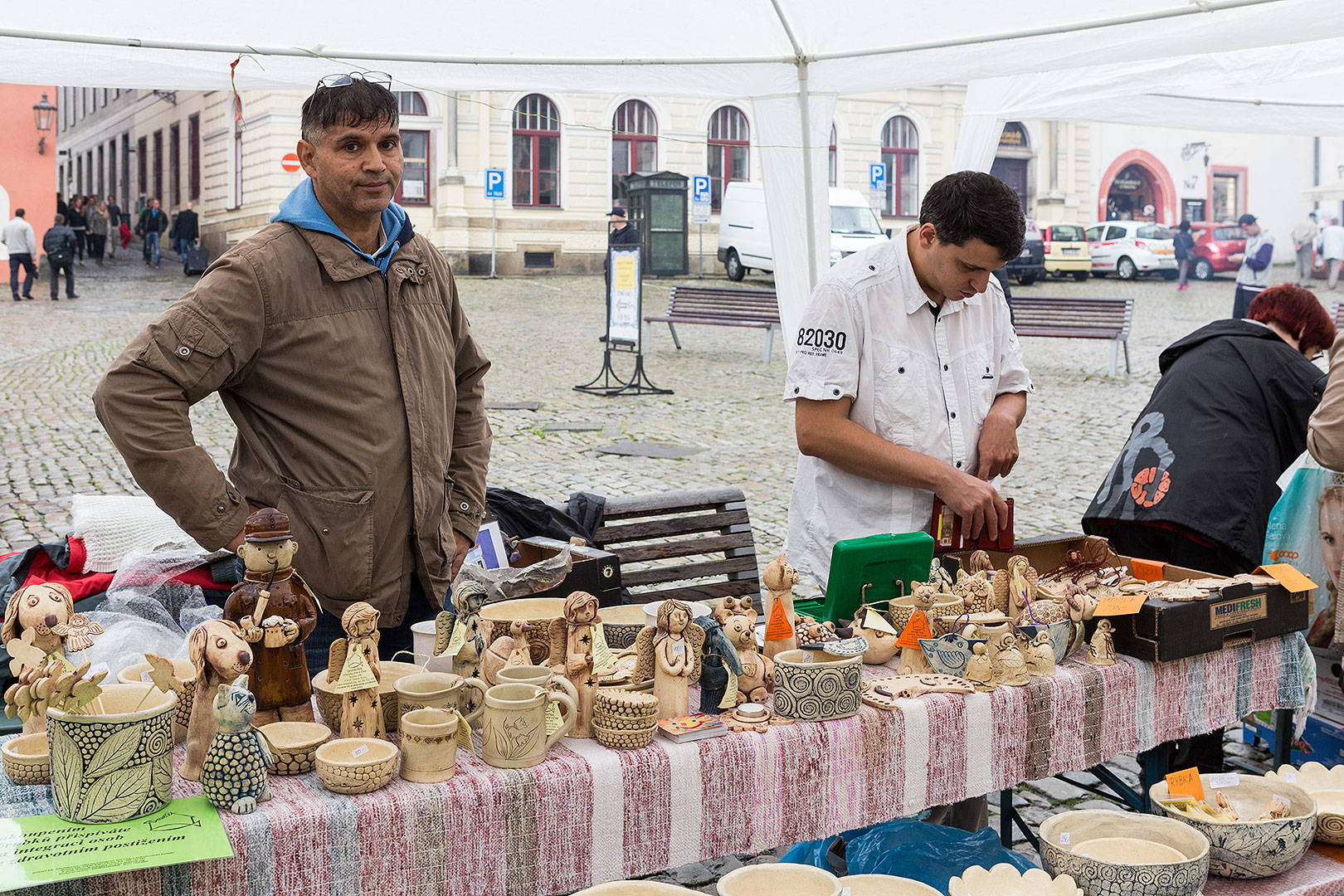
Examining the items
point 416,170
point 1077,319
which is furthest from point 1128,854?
point 416,170

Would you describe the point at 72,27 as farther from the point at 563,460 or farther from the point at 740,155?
the point at 740,155

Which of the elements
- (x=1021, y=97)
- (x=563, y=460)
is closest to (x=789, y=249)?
(x=1021, y=97)

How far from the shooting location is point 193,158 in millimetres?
27578

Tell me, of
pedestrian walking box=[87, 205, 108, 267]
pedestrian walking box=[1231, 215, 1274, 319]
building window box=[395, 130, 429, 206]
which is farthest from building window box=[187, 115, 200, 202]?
pedestrian walking box=[1231, 215, 1274, 319]

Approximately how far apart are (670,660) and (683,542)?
1.98 metres

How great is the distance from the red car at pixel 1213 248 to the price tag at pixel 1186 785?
2479 centimetres

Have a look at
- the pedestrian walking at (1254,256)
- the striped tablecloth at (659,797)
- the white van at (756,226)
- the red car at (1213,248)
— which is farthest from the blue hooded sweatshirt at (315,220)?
the red car at (1213,248)

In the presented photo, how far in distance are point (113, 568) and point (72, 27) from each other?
168 centimetres

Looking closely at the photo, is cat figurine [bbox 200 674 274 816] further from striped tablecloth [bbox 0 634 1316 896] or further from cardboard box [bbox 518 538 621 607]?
cardboard box [bbox 518 538 621 607]

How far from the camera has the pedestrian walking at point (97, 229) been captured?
84.7 ft

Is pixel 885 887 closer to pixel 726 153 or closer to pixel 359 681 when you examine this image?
pixel 359 681

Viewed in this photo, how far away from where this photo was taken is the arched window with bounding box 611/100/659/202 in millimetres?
25219

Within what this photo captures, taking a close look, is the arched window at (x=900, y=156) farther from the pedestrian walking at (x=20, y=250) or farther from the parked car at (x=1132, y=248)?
the pedestrian walking at (x=20, y=250)

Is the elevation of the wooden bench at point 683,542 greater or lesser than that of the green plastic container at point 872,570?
lesser
